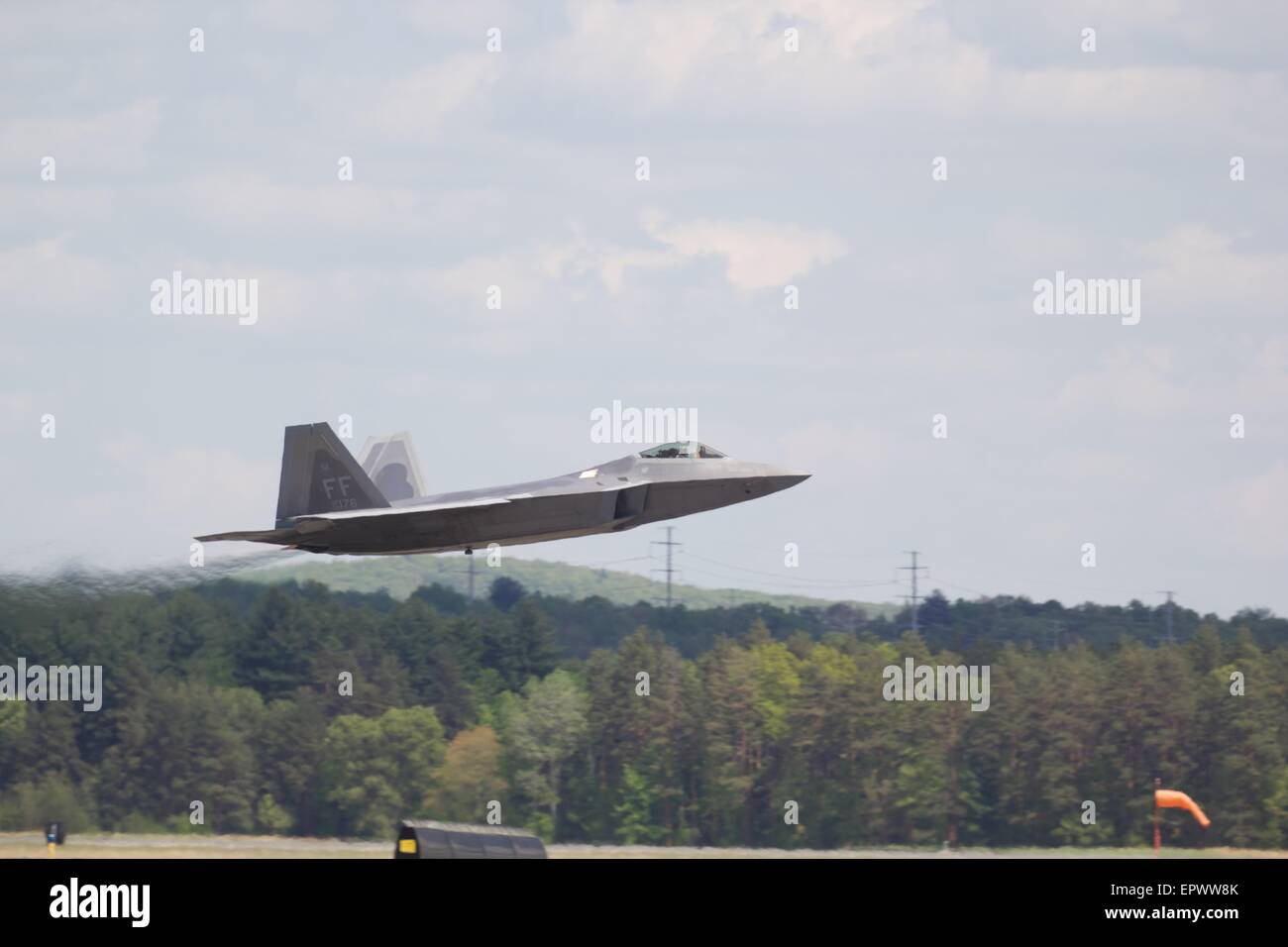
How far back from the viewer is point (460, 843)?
25.7m

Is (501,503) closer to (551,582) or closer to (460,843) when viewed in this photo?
(460,843)

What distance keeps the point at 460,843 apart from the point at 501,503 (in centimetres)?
1261

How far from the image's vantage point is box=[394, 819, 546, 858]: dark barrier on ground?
82.1 feet

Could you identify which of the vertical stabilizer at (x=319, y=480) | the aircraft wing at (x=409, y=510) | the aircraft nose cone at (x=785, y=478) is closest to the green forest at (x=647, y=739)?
the vertical stabilizer at (x=319, y=480)

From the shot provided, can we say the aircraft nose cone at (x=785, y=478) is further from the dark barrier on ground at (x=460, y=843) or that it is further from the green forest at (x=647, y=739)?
the green forest at (x=647, y=739)

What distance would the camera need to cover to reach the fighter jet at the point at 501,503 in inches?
1481

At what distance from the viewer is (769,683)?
73.4 m

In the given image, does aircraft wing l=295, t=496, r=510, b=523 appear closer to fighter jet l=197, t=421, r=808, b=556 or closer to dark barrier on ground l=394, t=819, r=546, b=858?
fighter jet l=197, t=421, r=808, b=556

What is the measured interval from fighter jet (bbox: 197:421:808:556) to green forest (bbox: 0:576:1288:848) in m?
19.2

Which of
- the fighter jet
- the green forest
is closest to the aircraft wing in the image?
the fighter jet

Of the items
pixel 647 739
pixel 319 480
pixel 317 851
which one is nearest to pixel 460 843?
pixel 317 851
